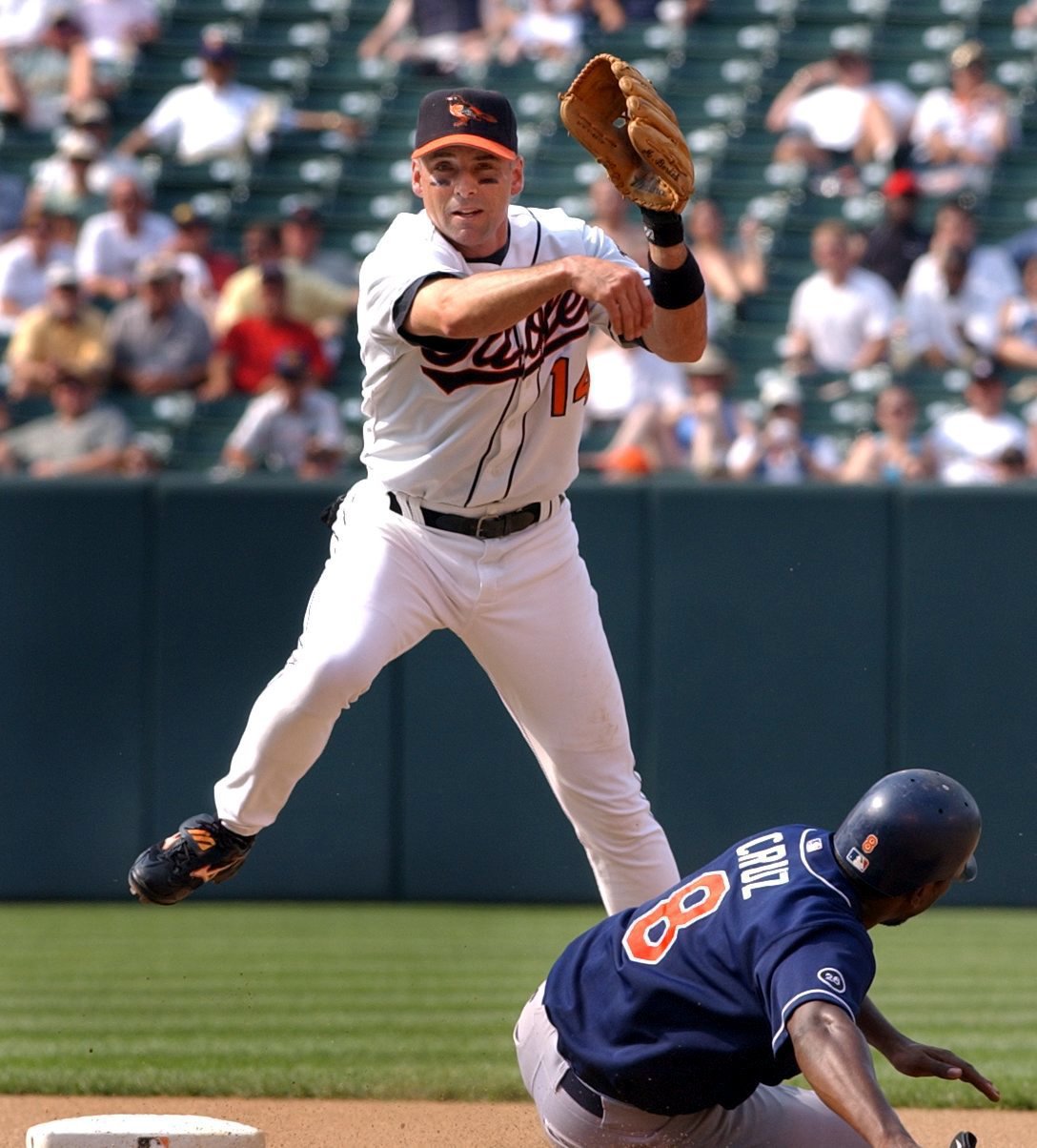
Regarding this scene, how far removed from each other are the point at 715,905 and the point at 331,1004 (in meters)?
3.52

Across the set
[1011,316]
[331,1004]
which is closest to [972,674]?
[1011,316]

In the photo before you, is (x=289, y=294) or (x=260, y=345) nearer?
(x=260, y=345)

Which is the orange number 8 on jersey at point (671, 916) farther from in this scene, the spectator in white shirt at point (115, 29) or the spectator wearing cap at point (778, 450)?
the spectator in white shirt at point (115, 29)

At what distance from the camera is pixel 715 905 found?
3365mm

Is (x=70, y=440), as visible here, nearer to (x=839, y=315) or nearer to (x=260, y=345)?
(x=260, y=345)

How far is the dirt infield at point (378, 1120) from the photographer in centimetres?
457

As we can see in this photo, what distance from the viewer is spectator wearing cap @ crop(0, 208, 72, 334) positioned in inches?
440

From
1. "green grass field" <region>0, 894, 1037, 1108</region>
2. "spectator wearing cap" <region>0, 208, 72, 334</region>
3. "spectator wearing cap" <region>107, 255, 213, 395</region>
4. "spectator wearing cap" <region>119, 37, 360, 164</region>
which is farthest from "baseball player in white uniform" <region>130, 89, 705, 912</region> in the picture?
"spectator wearing cap" <region>119, 37, 360, 164</region>

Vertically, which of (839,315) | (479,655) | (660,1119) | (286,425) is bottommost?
(660,1119)

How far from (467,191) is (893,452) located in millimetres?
5388

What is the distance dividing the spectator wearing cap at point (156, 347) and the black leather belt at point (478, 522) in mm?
6292

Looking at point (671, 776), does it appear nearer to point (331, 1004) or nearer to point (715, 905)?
point (331, 1004)

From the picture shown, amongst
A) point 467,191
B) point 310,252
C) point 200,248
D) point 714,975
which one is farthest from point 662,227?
point 200,248

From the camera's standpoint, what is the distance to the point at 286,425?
983 centimetres
